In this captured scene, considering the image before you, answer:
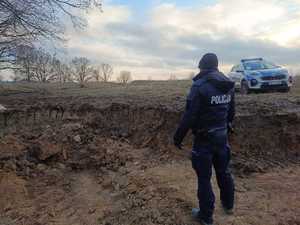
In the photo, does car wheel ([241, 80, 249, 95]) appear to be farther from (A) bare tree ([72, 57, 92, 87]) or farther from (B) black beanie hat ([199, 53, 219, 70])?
(A) bare tree ([72, 57, 92, 87])

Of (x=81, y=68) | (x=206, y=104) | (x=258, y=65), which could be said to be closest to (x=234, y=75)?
(x=258, y=65)

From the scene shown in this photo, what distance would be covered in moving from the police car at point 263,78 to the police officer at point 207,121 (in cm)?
1001

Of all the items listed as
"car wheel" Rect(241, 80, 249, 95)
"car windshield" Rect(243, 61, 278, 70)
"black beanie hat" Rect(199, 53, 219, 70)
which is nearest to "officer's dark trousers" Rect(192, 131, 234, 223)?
"black beanie hat" Rect(199, 53, 219, 70)

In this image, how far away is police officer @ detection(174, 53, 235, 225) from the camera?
466 centimetres

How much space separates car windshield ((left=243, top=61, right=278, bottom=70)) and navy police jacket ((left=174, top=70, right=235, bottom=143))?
10.8 m

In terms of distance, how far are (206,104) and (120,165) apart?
11.4 ft

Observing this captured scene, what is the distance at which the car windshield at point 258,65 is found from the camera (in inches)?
595

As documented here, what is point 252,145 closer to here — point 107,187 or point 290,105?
point 290,105

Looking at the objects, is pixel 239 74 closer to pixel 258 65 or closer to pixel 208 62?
pixel 258 65

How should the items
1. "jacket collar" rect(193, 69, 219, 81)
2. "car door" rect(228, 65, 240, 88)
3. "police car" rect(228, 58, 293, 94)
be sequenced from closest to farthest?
"jacket collar" rect(193, 69, 219, 81), "police car" rect(228, 58, 293, 94), "car door" rect(228, 65, 240, 88)

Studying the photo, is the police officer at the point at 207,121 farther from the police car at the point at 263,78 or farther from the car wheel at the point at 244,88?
the car wheel at the point at 244,88

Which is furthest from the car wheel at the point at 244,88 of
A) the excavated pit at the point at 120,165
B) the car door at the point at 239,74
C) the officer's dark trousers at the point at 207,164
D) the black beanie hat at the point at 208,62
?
the black beanie hat at the point at 208,62

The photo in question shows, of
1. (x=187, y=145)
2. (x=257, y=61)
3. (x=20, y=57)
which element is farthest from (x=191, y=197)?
(x=20, y=57)

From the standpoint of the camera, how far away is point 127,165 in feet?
25.1
